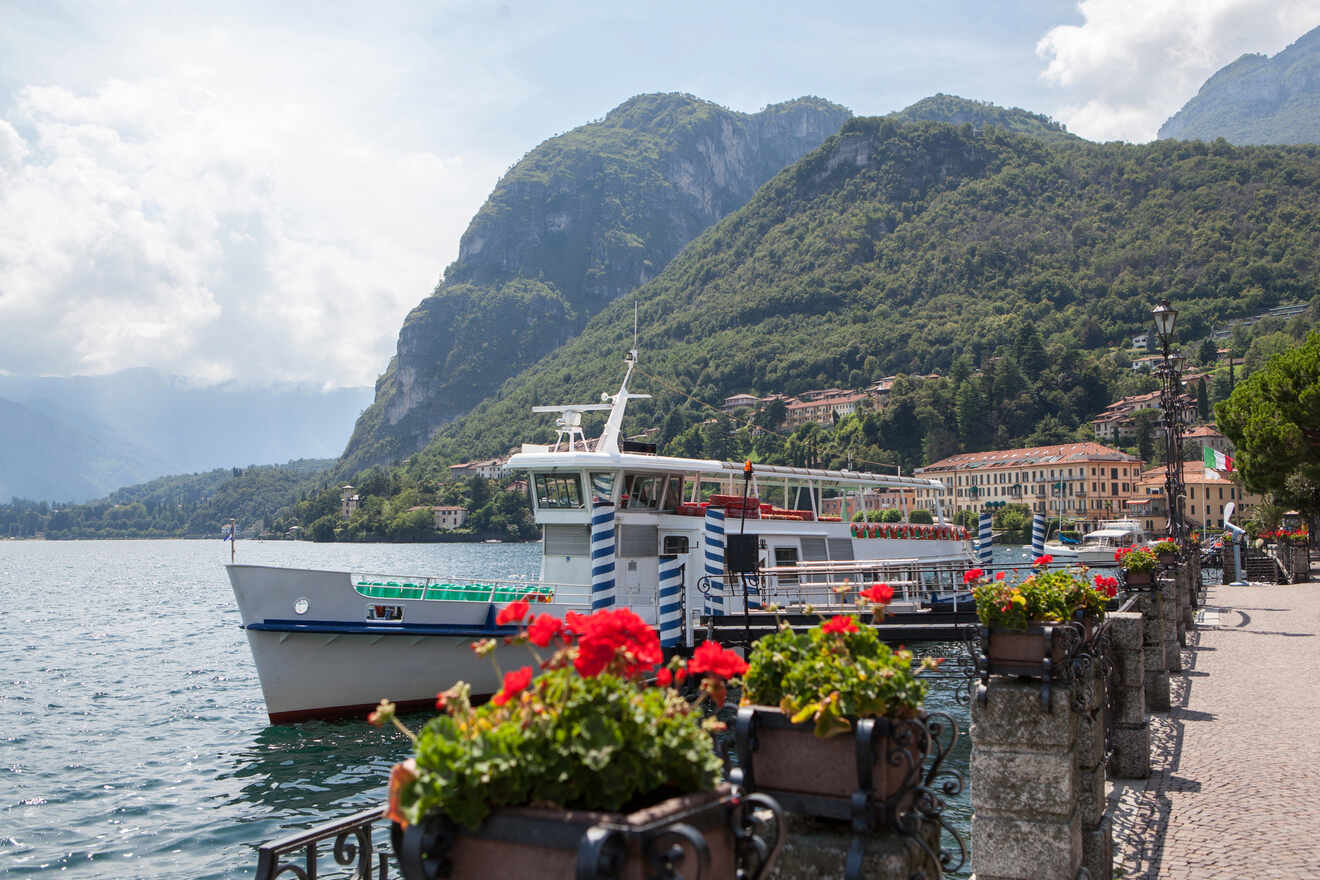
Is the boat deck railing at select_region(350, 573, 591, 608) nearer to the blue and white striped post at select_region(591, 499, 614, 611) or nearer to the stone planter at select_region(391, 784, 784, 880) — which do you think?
the blue and white striped post at select_region(591, 499, 614, 611)

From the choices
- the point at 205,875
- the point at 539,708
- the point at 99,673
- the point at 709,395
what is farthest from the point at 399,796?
the point at 709,395

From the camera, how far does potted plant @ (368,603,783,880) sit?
2.28 meters

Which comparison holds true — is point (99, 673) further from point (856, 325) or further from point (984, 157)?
point (984, 157)

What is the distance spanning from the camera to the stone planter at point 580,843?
2221mm

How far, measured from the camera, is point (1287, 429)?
3659 cm

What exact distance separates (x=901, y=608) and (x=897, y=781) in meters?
17.3

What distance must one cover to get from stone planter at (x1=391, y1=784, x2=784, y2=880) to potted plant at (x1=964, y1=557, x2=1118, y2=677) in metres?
3.68

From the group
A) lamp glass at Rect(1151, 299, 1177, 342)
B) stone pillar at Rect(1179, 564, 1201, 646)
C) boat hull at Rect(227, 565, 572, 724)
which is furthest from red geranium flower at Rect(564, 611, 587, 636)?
stone pillar at Rect(1179, 564, 1201, 646)

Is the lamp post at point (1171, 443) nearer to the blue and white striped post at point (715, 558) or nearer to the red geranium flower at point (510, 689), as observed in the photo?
the blue and white striped post at point (715, 558)

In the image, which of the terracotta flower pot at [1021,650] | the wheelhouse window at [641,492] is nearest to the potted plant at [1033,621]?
the terracotta flower pot at [1021,650]

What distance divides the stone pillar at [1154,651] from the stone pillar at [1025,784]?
657 centimetres

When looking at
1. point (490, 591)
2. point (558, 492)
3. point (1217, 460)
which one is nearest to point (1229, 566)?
point (1217, 460)

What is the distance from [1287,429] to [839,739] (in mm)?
39788

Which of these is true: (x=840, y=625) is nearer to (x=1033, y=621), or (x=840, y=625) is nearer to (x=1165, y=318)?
(x=1033, y=621)
